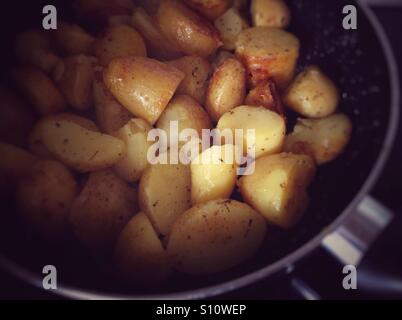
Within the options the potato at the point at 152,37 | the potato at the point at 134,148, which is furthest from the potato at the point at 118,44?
the potato at the point at 134,148

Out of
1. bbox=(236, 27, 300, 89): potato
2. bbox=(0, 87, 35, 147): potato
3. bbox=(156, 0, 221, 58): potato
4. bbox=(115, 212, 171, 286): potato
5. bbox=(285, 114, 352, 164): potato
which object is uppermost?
bbox=(156, 0, 221, 58): potato

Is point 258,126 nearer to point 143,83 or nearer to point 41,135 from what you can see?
point 143,83

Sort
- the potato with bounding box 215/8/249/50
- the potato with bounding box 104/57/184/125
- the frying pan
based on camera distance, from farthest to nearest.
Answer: the potato with bounding box 215/8/249/50
the potato with bounding box 104/57/184/125
the frying pan

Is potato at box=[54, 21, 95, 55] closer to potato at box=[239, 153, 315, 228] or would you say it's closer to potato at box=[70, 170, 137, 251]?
potato at box=[70, 170, 137, 251]

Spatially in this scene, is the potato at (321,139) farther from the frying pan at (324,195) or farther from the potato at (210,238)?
the potato at (210,238)

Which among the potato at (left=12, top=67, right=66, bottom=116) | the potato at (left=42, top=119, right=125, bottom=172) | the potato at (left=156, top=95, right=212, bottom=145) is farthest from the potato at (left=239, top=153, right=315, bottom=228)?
the potato at (left=12, top=67, right=66, bottom=116)

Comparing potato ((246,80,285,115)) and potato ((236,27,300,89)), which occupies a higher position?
potato ((236,27,300,89))
